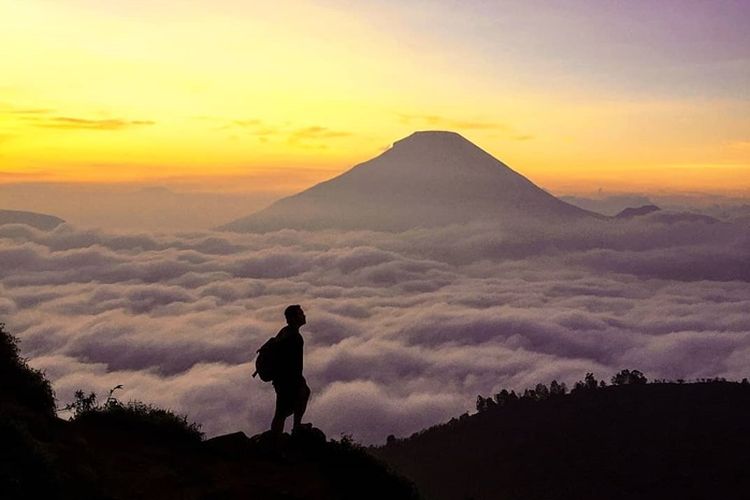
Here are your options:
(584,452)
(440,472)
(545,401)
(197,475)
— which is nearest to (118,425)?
(197,475)

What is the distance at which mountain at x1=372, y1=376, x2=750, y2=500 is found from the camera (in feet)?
331

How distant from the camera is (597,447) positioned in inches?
4520

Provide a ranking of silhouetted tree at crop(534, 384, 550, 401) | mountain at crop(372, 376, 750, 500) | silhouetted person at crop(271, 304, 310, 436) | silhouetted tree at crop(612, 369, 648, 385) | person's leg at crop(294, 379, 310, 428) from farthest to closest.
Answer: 1. silhouetted tree at crop(612, 369, 648, 385)
2. silhouetted tree at crop(534, 384, 550, 401)
3. mountain at crop(372, 376, 750, 500)
4. person's leg at crop(294, 379, 310, 428)
5. silhouetted person at crop(271, 304, 310, 436)

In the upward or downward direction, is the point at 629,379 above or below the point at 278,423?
below

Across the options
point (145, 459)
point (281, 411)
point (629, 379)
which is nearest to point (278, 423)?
point (281, 411)

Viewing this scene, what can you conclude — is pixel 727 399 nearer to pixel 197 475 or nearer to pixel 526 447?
pixel 526 447

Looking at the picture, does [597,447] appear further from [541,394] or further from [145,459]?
[145,459]

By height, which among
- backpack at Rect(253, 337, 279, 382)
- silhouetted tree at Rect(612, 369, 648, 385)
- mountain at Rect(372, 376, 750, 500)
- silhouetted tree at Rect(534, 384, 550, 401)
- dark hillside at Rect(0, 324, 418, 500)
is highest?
backpack at Rect(253, 337, 279, 382)

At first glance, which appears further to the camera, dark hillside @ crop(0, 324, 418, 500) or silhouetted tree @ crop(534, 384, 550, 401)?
silhouetted tree @ crop(534, 384, 550, 401)

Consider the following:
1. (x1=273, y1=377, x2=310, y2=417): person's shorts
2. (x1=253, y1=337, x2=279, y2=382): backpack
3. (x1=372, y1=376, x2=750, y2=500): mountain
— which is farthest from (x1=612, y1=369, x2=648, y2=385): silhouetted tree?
(x1=253, y1=337, x2=279, y2=382): backpack

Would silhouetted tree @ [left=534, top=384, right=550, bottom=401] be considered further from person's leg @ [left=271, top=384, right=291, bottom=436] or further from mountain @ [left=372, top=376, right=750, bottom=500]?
person's leg @ [left=271, top=384, right=291, bottom=436]

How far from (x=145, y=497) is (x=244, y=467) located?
1622 millimetres

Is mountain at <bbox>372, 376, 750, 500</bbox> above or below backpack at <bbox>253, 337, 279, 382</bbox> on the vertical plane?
below

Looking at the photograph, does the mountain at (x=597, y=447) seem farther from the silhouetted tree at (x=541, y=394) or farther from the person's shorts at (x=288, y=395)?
the person's shorts at (x=288, y=395)
